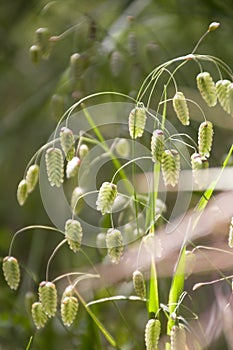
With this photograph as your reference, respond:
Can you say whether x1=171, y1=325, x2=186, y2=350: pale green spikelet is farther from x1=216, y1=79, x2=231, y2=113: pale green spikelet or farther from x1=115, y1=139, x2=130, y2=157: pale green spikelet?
x1=115, y1=139, x2=130, y2=157: pale green spikelet

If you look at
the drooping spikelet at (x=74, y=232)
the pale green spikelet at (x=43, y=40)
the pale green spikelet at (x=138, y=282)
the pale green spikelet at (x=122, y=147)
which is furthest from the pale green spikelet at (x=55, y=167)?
the pale green spikelet at (x=43, y=40)

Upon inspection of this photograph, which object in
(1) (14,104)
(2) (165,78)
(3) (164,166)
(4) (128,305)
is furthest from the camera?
(1) (14,104)

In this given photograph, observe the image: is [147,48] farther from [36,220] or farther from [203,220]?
[36,220]

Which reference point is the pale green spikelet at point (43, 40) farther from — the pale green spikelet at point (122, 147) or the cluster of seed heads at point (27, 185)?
the cluster of seed heads at point (27, 185)

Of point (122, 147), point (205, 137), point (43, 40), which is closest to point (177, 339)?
point (205, 137)

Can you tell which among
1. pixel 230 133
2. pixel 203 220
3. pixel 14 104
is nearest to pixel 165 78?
pixel 230 133
